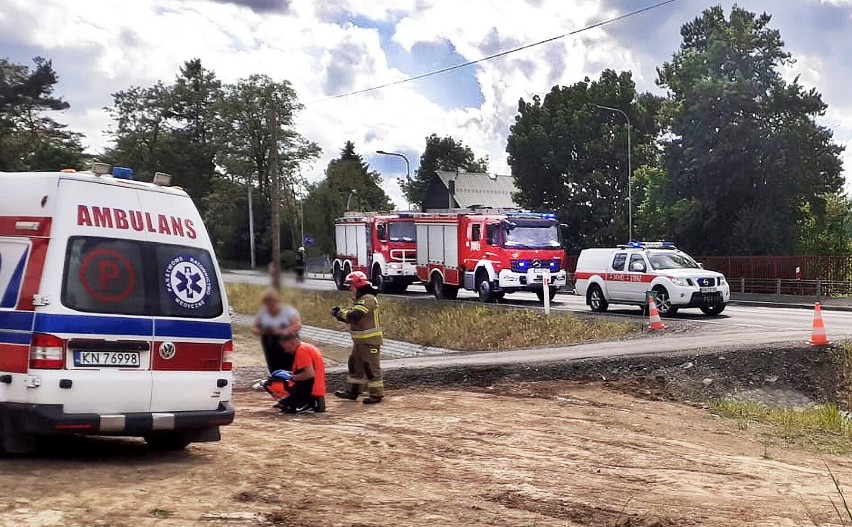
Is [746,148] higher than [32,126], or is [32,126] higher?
[746,148]

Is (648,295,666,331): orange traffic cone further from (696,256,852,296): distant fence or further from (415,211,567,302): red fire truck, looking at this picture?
(696,256,852,296): distant fence

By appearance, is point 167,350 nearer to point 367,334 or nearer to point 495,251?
point 367,334

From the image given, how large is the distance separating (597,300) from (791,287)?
15.5 m

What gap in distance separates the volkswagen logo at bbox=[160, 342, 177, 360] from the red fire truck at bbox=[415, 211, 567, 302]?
64.9 ft

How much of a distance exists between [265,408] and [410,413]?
77.1 inches

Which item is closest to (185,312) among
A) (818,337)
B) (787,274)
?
(818,337)

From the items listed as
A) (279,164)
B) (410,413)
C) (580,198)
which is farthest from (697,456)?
(580,198)

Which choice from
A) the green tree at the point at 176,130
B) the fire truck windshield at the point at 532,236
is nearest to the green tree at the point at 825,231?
the fire truck windshield at the point at 532,236

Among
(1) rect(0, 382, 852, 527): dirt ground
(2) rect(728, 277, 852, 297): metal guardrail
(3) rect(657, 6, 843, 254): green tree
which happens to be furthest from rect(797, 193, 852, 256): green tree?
(1) rect(0, 382, 852, 527): dirt ground

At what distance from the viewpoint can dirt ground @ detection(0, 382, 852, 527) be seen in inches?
235

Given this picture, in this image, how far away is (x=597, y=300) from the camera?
25141 mm

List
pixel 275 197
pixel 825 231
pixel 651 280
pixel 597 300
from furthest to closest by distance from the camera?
pixel 825 231, pixel 597 300, pixel 651 280, pixel 275 197

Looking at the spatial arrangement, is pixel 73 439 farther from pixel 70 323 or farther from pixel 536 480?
pixel 536 480

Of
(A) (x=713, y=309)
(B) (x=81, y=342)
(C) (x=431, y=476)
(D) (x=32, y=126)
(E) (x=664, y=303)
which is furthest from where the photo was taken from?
(A) (x=713, y=309)
